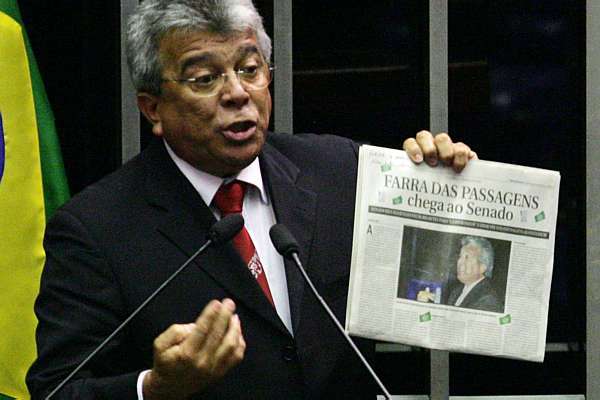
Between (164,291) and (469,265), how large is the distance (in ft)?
2.34

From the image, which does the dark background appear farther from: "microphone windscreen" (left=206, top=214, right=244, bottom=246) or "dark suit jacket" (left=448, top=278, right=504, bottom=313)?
"microphone windscreen" (left=206, top=214, right=244, bottom=246)

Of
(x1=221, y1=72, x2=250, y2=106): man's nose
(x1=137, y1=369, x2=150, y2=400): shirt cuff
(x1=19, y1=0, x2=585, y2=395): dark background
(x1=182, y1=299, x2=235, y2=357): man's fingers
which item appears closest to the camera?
(x1=182, y1=299, x2=235, y2=357): man's fingers

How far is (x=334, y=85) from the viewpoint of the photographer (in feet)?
13.9

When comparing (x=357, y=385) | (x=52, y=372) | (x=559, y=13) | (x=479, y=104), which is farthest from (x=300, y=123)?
(x=52, y=372)

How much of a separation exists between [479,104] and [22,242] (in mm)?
1552

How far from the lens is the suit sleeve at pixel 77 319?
2947 millimetres

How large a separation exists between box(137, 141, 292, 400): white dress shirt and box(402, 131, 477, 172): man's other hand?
41cm

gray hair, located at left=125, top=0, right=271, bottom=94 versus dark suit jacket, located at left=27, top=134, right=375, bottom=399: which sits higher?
gray hair, located at left=125, top=0, right=271, bottom=94

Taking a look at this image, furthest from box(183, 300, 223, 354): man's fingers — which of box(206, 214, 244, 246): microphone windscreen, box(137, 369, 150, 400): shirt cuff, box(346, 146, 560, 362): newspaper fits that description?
box(346, 146, 560, 362): newspaper

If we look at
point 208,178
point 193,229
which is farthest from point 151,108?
point 193,229

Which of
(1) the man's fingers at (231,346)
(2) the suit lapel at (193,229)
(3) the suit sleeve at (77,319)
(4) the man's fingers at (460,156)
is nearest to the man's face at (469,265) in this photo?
(4) the man's fingers at (460,156)

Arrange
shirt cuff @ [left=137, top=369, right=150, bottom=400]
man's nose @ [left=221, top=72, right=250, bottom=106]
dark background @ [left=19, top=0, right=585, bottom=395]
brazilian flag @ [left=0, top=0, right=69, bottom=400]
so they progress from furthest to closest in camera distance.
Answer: dark background @ [left=19, top=0, right=585, bottom=395]
brazilian flag @ [left=0, top=0, right=69, bottom=400]
man's nose @ [left=221, top=72, right=250, bottom=106]
shirt cuff @ [left=137, top=369, right=150, bottom=400]

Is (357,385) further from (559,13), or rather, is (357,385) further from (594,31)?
(559,13)

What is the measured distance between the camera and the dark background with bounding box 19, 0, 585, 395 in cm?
423
